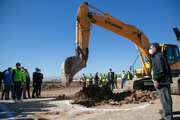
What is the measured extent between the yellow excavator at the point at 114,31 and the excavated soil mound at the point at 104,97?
1.39 metres

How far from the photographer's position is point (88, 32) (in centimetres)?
837

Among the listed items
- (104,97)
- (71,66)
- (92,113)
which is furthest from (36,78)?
(92,113)

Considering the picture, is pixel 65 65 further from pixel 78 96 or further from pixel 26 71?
pixel 26 71

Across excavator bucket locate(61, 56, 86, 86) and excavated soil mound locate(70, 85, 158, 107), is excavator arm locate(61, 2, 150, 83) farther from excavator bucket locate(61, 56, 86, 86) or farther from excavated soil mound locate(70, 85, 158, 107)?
excavated soil mound locate(70, 85, 158, 107)

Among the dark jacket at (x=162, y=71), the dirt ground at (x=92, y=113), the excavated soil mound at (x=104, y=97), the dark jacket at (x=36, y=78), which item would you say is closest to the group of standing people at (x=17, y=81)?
the dark jacket at (x=36, y=78)

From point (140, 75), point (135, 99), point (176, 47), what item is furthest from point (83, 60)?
point (176, 47)

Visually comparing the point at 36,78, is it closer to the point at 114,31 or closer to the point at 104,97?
the point at 104,97

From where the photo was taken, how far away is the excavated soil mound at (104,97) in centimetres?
554

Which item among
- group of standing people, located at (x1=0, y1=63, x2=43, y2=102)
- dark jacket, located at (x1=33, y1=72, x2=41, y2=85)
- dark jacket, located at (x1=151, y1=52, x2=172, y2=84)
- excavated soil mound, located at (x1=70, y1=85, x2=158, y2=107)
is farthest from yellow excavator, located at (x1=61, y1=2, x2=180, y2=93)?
dark jacket, located at (x1=151, y1=52, x2=172, y2=84)

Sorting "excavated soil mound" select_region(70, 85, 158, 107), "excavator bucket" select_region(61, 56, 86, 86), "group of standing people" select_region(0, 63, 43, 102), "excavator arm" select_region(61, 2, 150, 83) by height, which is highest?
"excavator arm" select_region(61, 2, 150, 83)

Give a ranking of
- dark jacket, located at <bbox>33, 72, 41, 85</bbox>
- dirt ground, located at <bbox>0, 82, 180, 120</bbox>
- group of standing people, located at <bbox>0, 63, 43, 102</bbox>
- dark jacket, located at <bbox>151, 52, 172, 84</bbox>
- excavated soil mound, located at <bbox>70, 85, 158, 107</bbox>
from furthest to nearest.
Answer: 1. dark jacket, located at <bbox>33, 72, 41, 85</bbox>
2. group of standing people, located at <bbox>0, 63, 43, 102</bbox>
3. excavated soil mound, located at <bbox>70, 85, 158, 107</bbox>
4. dirt ground, located at <bbox>0, 82, 180, 120</bbox>
5. dark jacket, located at <bbox>151, 52, 172, 84</bbox>

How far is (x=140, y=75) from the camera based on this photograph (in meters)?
10.1

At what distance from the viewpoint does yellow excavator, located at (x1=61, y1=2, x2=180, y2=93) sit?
25.4 ft

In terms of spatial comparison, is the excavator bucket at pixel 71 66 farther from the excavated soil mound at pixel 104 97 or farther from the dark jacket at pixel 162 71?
the dark jacket at pixel 162 71
